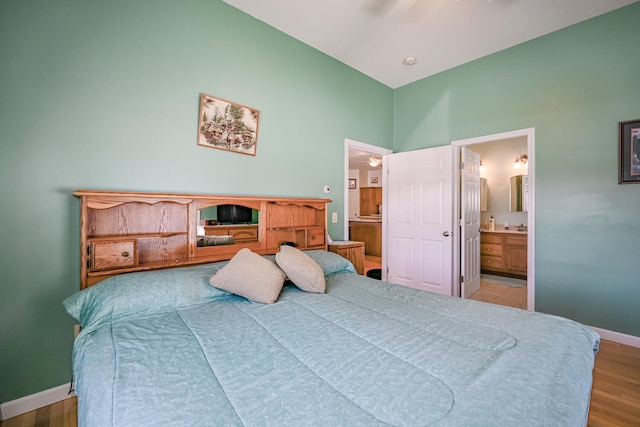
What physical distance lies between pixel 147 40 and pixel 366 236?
5519mm

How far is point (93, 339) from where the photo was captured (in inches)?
47.0

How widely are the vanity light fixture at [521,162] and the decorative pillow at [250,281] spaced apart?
5.46 metres

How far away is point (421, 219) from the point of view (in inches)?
147

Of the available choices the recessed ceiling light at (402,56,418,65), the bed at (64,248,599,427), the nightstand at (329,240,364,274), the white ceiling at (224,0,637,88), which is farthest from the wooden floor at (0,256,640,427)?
the recessed ceiling light at (402,56,418,65)

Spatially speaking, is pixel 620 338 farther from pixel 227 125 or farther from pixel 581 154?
pixel 227 125

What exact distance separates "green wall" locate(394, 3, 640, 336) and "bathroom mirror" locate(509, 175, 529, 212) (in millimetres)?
2601

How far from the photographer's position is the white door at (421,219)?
3.50 metres

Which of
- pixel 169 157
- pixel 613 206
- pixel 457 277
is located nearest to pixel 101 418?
pixel 169 157

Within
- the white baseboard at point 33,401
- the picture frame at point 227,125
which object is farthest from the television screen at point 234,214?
the white baseboard at point 33,401

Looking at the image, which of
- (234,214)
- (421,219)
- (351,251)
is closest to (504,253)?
(421,219)

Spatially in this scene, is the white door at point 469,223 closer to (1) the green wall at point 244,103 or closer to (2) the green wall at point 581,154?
(1) the green wall at point 244,103

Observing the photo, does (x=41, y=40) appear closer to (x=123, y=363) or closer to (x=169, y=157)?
(x=169, y=157)

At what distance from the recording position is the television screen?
2.37 meters

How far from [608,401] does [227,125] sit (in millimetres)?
3376
